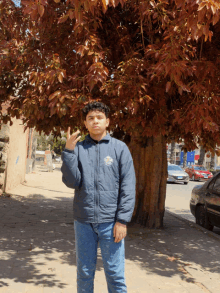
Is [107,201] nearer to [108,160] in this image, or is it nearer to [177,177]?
[108,160]

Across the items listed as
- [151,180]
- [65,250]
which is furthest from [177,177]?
[65,250]

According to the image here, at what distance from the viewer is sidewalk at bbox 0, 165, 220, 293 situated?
4.05 meters

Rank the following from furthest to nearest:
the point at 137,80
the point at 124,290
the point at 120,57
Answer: the point at 120,57
the point at 137,80
the point at 124,290

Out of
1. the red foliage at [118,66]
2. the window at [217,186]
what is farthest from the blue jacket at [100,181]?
the window at [217,186]

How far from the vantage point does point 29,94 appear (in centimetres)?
560

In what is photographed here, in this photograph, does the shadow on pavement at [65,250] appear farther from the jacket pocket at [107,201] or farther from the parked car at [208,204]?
the jacket pocket at [107,201]

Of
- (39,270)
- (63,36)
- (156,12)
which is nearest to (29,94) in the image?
(63,36)

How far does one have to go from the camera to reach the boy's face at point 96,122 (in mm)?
2982

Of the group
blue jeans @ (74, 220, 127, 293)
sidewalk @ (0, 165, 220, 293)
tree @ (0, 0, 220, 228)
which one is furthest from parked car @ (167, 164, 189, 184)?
blue jeans @ (74, 220, 127, 293)

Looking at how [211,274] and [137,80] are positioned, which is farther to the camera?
[137,80]

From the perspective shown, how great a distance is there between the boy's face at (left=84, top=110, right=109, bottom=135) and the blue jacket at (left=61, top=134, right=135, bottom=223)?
3.7 inches

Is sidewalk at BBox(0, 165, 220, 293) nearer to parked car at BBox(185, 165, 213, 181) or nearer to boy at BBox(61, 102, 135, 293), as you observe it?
boy at BBox(61, 102, 135, 293)

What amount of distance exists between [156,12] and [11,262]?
3857mm

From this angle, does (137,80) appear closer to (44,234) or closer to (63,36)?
(63,36)
